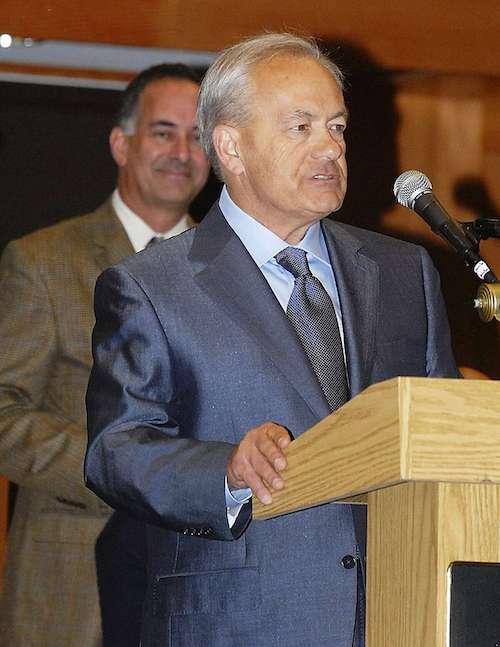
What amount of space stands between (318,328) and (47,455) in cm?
122

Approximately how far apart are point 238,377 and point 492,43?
2641 millimetres

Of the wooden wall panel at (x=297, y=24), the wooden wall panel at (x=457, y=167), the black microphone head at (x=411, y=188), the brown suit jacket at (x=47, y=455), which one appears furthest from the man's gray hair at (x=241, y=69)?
the wooden wall panel at (x=457, y=167)

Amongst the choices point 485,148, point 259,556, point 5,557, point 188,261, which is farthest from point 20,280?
point 485,148

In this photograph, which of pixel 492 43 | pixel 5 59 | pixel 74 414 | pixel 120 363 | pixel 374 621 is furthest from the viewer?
pixel 5 59

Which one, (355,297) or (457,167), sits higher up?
(457,167)

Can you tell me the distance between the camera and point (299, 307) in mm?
2070

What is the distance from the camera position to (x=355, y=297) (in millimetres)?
2137

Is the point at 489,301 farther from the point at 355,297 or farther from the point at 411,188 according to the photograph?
the point at 355,297

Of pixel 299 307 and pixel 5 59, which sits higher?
pixel 5 59

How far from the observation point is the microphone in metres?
1.68

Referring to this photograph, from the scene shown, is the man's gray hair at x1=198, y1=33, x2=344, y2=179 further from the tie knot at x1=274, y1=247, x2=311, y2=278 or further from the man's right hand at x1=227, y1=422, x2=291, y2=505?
the man's right hand at x1=227, y1=422, x2=291, y2=505

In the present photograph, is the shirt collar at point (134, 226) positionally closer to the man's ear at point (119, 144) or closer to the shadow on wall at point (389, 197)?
the man's ear at point (119, 144)

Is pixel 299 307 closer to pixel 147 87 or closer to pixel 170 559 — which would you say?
pixel 170 559

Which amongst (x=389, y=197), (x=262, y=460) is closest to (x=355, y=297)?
(x=262, y=460)
